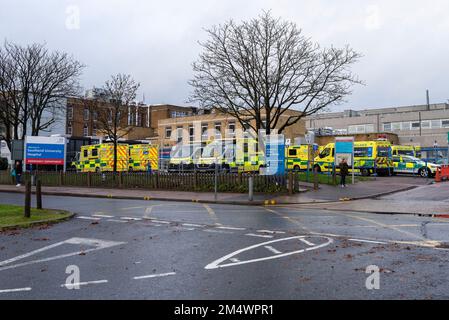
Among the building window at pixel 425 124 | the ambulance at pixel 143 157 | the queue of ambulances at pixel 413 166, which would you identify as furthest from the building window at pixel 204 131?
the building window at pixel 425 124

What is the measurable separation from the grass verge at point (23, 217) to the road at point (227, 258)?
499mm

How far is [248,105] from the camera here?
961 inches

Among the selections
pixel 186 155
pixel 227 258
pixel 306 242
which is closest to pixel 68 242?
pixel 227 258

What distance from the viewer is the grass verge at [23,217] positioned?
11.0m

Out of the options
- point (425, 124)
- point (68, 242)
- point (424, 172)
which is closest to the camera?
point (68, 242)

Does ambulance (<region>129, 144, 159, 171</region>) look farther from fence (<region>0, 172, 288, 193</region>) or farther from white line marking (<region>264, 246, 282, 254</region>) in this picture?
white line marking (<region>264, 246, 282, 254</region>)

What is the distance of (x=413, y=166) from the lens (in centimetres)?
3441

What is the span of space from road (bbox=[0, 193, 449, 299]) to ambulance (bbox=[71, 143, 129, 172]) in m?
24.8

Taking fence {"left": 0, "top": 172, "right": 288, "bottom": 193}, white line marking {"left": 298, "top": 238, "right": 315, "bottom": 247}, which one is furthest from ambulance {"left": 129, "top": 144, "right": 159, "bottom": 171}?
white line marking {"left": 298, "top": 238, "right": 315, "bottom": 247}

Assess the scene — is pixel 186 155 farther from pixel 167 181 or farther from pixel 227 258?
pixel 227 258

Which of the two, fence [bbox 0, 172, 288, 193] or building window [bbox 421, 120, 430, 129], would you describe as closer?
fence [bbox 0, 172, 288, 193]

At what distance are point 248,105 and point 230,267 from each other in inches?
726

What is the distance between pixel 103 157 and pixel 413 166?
2515cm

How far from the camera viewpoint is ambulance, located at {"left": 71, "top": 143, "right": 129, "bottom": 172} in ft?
120
